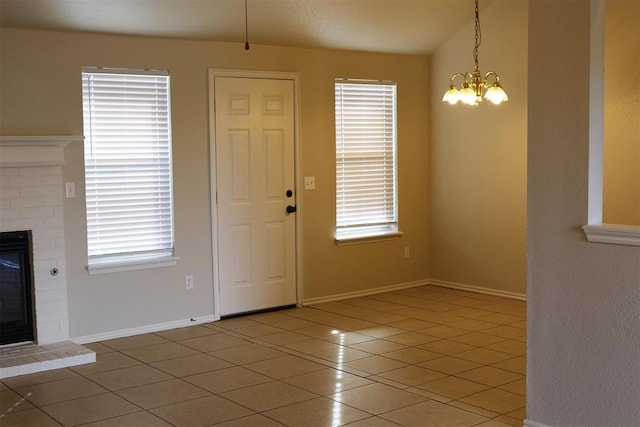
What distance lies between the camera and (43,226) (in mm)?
5488

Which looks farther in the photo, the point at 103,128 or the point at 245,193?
the point at 245,193

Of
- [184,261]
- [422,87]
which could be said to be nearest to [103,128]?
[184,261]

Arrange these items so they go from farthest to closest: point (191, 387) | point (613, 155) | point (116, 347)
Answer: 1. point (613, 155)
2. point (116, 347)
3. point (191, 387)

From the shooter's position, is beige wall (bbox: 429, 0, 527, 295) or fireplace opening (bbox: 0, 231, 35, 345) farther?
beige wall (bbox: 429, 0, 527, 295)

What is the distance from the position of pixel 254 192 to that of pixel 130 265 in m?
1.28

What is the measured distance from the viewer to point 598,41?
11.6ft

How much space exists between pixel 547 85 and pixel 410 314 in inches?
129

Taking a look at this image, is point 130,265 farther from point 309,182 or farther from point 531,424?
point 531,424

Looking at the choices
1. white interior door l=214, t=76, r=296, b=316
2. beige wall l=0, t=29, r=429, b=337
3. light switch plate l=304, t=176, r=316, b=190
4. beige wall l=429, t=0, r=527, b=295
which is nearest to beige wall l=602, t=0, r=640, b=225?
beige wall l=429, t=0, r=527, b=295

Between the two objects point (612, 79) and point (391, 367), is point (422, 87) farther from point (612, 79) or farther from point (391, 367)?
point (391, 367)

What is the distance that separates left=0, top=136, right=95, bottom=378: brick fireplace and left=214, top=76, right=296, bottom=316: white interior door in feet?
4.35

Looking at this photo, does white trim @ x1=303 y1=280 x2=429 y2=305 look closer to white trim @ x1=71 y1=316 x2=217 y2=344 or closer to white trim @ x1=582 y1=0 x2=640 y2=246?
white trim @ x1=71 y1=316 x2=217 y2=344

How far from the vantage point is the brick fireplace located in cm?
525

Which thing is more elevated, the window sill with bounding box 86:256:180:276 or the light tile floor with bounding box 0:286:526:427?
the window sill with bounding box 86:256:180:276
